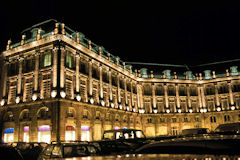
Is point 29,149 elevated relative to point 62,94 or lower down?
lower down

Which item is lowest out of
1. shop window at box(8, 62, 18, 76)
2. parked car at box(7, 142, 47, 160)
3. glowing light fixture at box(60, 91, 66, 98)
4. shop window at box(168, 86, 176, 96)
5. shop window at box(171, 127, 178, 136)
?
shop window at box(171, 127, 178, 136)

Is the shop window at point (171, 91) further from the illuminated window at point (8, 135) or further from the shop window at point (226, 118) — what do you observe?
the illuminated window at point (8, 135)

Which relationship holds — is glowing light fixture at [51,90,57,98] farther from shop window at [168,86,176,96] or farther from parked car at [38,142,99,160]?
shop window at [168,86,176,96]

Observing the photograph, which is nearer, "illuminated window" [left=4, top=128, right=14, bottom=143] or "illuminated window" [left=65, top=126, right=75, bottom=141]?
"illuminated window" [left=65, top=126, right=75, bottom=141]

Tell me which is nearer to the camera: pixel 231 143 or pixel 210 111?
pixel 231 143


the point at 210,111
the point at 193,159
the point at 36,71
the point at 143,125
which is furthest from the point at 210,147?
the point at 210,111

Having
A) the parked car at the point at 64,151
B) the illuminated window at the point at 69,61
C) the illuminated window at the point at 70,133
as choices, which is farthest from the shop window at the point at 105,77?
the parked car at the point at 64,151

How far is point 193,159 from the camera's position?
228 cm

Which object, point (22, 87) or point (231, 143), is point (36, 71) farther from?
point (231, 143)

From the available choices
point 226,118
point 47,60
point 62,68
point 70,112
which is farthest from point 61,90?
point 226,118

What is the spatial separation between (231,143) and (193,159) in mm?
2763

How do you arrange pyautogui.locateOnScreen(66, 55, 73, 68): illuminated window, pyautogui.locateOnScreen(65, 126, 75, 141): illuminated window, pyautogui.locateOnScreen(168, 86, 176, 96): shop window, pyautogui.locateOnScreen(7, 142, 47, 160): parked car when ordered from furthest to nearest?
pyautogui.locateOnScreen(168, 86, 176, 96): shop window, pyautogui.locateOnScreen(66, 55, 73, 68): illuminated window, pyautogui.locateOnScreen(65, 126, 75, 141): illuminated window, pyautogui.locateOnScreen(7, 142, 47, 160): parked car

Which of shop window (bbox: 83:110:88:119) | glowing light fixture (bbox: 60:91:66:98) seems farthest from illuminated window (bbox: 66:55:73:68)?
shop window (bbox: 83:110:88:119)

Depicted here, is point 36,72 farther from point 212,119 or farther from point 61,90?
point 212,119
